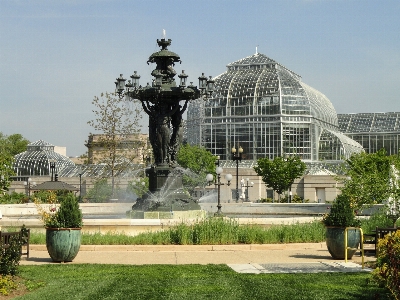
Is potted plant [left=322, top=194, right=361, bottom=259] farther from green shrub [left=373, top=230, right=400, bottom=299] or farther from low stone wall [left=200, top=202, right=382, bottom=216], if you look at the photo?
low stone wall [left=200, top=202, right=382, bottom=216]

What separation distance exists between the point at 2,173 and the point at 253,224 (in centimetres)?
1192

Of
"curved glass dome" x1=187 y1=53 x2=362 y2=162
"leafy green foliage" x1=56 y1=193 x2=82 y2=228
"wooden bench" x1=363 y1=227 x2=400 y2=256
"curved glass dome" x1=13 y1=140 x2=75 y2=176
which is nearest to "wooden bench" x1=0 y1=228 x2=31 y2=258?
"leafy green foliage" x1=56 y1=193 x2=82 y2=228

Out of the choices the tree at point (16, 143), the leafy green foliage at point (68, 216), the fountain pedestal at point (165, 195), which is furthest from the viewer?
the tree at point (16, 143)

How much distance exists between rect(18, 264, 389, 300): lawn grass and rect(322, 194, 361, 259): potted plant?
2.45 meters

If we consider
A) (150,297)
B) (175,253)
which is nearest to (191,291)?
(150,297)

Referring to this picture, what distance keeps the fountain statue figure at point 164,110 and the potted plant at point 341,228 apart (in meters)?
9.66

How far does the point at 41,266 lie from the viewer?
40.8 ft

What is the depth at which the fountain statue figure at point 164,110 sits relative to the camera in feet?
76.4

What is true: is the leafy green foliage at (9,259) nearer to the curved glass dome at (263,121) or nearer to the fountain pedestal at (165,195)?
the fountain pedestal at (165,195)

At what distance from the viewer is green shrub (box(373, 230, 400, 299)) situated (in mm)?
7645

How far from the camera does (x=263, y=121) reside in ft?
Answer: 228

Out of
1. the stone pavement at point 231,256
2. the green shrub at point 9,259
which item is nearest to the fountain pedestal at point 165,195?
the stone pavement at point 231,256

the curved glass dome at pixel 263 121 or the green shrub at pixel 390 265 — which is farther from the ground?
the curved glass dome at pixel 263 121

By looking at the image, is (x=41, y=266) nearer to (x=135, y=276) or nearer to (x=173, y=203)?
(x=135, y=276)
